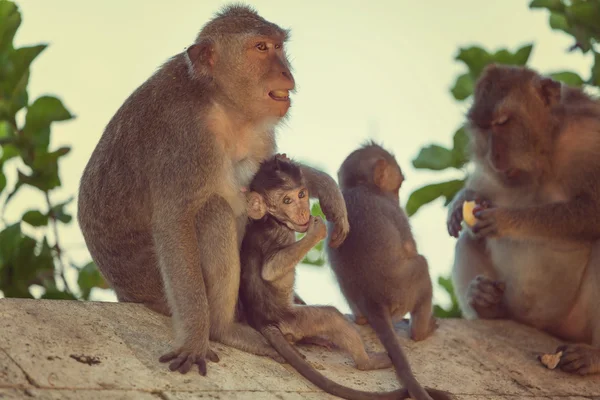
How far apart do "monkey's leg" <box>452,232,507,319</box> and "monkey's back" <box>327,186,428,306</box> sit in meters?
0.97

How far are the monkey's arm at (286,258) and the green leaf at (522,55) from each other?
317 centimetres

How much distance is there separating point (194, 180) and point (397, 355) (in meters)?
1.35

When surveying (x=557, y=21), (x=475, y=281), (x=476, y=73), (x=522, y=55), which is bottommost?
(x=475, y=281)

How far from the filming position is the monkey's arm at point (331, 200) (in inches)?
194

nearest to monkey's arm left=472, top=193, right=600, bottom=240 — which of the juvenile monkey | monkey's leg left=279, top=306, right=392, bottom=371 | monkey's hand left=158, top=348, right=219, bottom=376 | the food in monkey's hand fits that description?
the juvenile monkey

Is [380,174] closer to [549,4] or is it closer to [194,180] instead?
[194,180]

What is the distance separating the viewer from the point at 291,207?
462cm

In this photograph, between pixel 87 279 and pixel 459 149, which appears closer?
pixel 87 279

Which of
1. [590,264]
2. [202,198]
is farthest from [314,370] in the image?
[590,264]

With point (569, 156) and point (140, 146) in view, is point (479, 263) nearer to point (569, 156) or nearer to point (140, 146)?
point (569, 156)

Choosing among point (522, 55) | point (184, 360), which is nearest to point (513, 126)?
point (522, 55)

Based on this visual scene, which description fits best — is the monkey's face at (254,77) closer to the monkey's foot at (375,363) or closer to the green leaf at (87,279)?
the monkey's foot at (375,363)

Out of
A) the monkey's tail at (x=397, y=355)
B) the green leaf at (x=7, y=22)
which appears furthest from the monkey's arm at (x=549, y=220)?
the green leaf at (x=7, y=22)

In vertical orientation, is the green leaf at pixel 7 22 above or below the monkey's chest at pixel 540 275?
above
